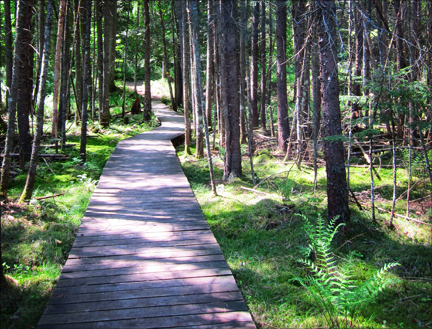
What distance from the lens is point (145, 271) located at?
4.74 meters

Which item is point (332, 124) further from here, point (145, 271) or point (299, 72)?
point (299, 72)

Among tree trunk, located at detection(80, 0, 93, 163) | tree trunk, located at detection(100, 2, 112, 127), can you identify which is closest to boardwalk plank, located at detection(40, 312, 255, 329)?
tree trunk, located at detection(80, 0, 93, 163)

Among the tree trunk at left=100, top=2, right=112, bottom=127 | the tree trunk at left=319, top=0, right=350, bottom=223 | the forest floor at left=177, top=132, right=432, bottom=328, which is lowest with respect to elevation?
the forest floor at left=177, top=132, right=432, bottom=328

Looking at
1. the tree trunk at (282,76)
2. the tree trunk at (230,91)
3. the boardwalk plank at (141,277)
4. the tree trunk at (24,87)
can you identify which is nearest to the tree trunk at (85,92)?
the tree trunk at (24,87)

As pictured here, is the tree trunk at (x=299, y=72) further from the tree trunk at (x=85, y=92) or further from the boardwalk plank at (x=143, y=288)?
the tree trunk at (x=85, y=92)

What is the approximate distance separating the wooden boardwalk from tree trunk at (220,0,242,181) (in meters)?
2.27

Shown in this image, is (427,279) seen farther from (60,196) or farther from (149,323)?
(60,196)

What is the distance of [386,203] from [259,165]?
5.27m

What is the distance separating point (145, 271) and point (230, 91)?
21.3ft

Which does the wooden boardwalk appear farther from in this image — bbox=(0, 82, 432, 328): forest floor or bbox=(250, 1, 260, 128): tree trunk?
bbox=(250, 1, 260, 128): tree trunk

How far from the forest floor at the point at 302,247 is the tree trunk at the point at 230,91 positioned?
0.67 m

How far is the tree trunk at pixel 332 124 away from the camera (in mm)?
5664

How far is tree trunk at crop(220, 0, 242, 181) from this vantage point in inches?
381

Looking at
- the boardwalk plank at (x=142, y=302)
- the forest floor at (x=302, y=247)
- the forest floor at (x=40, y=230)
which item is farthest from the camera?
the forest floor at (x=40, y=230)
